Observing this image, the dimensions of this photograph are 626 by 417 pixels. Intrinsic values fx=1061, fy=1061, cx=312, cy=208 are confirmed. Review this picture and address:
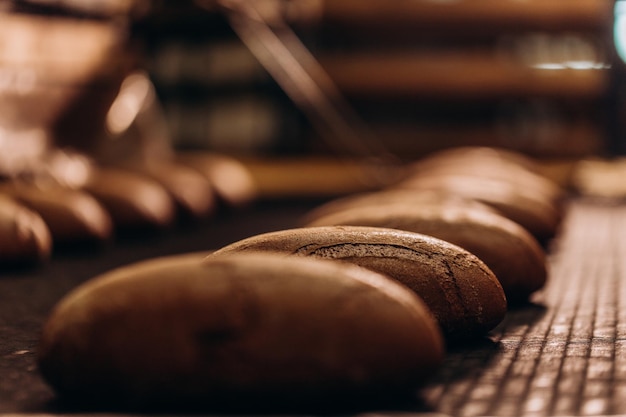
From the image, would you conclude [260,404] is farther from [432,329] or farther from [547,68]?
[547,68]

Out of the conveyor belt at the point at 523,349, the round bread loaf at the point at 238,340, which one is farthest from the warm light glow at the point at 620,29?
the round bread loaf at the point at 238,340

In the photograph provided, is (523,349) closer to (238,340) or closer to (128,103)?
(238,340)

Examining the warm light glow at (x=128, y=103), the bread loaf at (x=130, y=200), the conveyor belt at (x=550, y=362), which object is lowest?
the conveyor belt at (x=550, y=362)

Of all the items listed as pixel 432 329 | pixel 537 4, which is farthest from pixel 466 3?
pixel 432 329

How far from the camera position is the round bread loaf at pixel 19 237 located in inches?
76.1

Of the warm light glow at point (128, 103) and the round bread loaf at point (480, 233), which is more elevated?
the warm light glow at point (128, 103)

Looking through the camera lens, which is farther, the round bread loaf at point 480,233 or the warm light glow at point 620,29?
the warm light glow at point 620,29

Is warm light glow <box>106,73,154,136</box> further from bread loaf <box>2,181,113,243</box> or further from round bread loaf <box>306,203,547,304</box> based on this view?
round bread loaf <box>306,203,547,304</box>

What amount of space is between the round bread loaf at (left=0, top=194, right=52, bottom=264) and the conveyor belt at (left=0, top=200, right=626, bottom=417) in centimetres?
3

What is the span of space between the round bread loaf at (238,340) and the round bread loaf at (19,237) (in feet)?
3.45

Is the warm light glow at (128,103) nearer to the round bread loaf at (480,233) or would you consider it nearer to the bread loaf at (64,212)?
the bread loaf at (64,212)

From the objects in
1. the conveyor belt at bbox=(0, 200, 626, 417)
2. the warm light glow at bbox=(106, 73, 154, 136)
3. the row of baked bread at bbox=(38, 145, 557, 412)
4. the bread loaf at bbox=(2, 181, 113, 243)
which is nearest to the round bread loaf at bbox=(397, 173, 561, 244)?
the conveyor belt at bbox=(0, 200, 626, 417)

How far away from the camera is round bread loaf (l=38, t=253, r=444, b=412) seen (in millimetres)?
867

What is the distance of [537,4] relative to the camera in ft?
18.3
